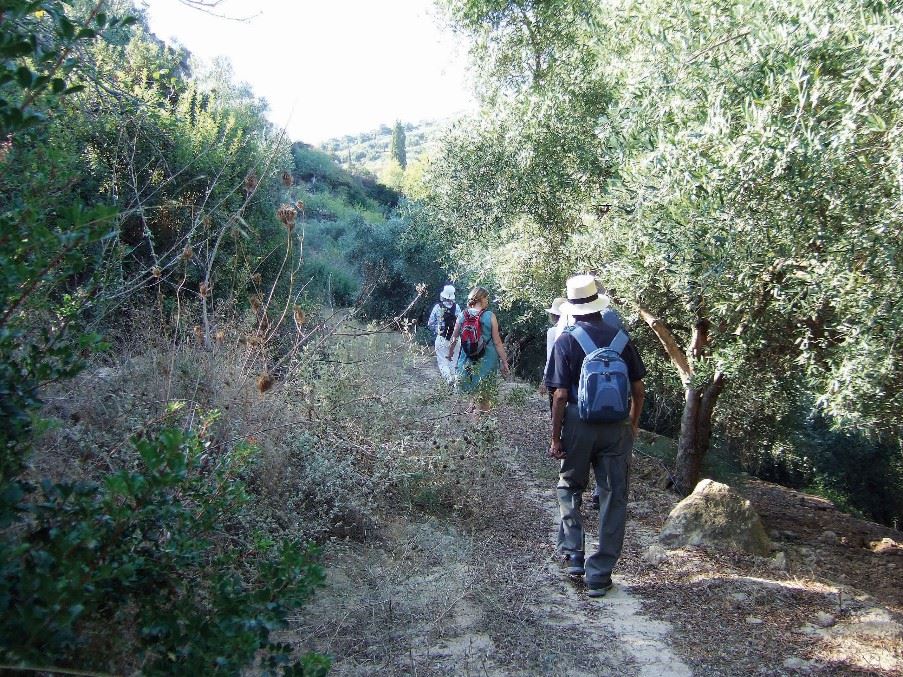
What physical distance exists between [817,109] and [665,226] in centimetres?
129

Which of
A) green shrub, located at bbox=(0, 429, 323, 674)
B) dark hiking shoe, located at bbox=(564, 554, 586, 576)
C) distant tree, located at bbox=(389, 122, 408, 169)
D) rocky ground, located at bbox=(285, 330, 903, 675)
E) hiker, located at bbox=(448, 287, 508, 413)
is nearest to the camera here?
green shrub, located at bbox=(0, 429, 323, 674)

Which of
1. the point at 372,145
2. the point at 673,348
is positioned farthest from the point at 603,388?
the point at 372,145

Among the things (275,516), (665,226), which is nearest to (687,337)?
(665,226)

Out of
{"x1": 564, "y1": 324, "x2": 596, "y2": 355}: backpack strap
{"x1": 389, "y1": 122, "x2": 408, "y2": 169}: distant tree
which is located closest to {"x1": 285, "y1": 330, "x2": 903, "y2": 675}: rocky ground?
{"x1": 564, "y1": 324, "x2": 596, "y2": 355}: backpack strap

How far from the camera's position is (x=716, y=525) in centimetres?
601

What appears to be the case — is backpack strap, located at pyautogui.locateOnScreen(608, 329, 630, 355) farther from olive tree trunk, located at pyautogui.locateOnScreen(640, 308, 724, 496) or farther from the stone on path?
olive tree trunk, located at pyautogui.locateOnScreen(640, 308, 724, 496)

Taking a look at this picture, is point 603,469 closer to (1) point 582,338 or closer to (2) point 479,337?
(1) point 582,338

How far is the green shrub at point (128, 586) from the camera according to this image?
1769 mm

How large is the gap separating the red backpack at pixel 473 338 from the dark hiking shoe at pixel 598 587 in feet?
13.4

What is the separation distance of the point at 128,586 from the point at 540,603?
2845 mm

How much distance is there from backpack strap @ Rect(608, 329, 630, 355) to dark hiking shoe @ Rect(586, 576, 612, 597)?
1.45m

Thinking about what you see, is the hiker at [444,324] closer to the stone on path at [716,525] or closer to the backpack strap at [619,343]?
the stone on path at [716,525]

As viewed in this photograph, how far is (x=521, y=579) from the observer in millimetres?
4750

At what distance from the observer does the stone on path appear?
595 cm
